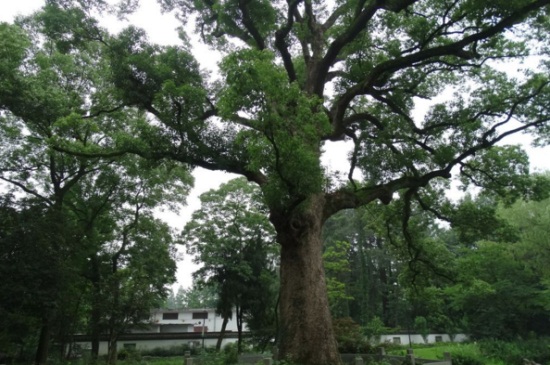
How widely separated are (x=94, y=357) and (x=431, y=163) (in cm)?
1675

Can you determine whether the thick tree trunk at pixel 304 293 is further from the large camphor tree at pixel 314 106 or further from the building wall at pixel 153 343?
the building wall at pixel 153 343

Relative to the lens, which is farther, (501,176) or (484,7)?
(501,176)

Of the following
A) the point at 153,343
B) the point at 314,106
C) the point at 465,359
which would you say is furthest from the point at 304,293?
the point at 153,343

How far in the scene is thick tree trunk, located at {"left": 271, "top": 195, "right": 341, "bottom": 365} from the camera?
25.1 ft

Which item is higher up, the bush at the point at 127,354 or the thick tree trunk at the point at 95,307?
the thick tree trunk at the point at 95,307

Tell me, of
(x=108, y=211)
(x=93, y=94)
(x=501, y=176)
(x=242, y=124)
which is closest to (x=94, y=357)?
(x=108, y=211)

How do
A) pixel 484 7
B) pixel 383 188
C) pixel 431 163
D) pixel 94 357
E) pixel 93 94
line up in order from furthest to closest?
1. pixel 94 357
2. pixel 93 94
3. pixel 431 163
4. pixel 383 188
5. pixel 484 7

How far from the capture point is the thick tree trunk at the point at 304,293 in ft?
25.1

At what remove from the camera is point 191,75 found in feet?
30.9

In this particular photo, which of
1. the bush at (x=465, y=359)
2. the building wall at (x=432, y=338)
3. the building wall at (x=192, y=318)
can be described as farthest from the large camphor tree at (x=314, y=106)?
the building wall at (x=192, y=318)

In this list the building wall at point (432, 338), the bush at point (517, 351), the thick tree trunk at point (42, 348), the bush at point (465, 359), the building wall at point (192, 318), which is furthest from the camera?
the building wall at point (192, 318)

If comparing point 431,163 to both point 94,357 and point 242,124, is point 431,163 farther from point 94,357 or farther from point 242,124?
point 94,357

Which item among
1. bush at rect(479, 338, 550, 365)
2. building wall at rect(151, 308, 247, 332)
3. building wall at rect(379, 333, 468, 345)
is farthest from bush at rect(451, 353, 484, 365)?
building wall at rect(151, 308, 247, 332)

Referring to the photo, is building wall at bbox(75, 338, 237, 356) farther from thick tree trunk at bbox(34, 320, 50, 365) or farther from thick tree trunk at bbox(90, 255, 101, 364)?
thick tree trunk at bbox(34, 320, 50, 365)
